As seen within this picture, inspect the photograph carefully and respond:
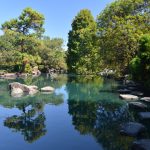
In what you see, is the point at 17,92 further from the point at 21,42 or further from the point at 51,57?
the point at 51,57

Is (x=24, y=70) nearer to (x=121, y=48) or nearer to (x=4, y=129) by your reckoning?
(x=121, y=48)

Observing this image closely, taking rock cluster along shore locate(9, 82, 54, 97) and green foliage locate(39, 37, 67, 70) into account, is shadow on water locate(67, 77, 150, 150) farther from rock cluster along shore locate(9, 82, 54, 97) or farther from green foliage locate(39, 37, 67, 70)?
green foliage locate(39, 37, 67, 70)

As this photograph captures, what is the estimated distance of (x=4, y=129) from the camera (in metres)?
14.2

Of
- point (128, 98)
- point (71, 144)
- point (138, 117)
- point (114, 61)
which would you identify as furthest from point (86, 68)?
point (71, 144)

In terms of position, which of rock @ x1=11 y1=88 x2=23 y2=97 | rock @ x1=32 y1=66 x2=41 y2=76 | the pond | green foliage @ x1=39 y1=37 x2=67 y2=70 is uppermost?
green foliage @ x1=39 y1=37 x2=67 y2=70

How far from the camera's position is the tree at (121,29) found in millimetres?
29500

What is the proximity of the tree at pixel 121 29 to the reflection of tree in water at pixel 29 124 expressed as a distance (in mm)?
13982

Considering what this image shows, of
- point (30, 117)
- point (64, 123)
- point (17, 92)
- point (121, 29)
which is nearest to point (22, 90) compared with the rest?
point (17, 92)

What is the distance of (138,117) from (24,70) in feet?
153

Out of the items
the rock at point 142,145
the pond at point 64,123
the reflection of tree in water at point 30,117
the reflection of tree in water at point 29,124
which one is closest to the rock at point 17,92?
the reflection of tree in water at point 30,117

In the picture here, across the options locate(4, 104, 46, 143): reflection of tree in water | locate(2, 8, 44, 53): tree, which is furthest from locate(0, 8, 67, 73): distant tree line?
locate(4, 104, 46, 143): reflection of tree in water

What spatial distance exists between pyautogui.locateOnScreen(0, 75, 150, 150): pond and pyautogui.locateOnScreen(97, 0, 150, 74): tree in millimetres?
8282

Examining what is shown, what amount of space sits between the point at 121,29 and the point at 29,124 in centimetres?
1746

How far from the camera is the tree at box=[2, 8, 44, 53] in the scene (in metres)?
59.9
